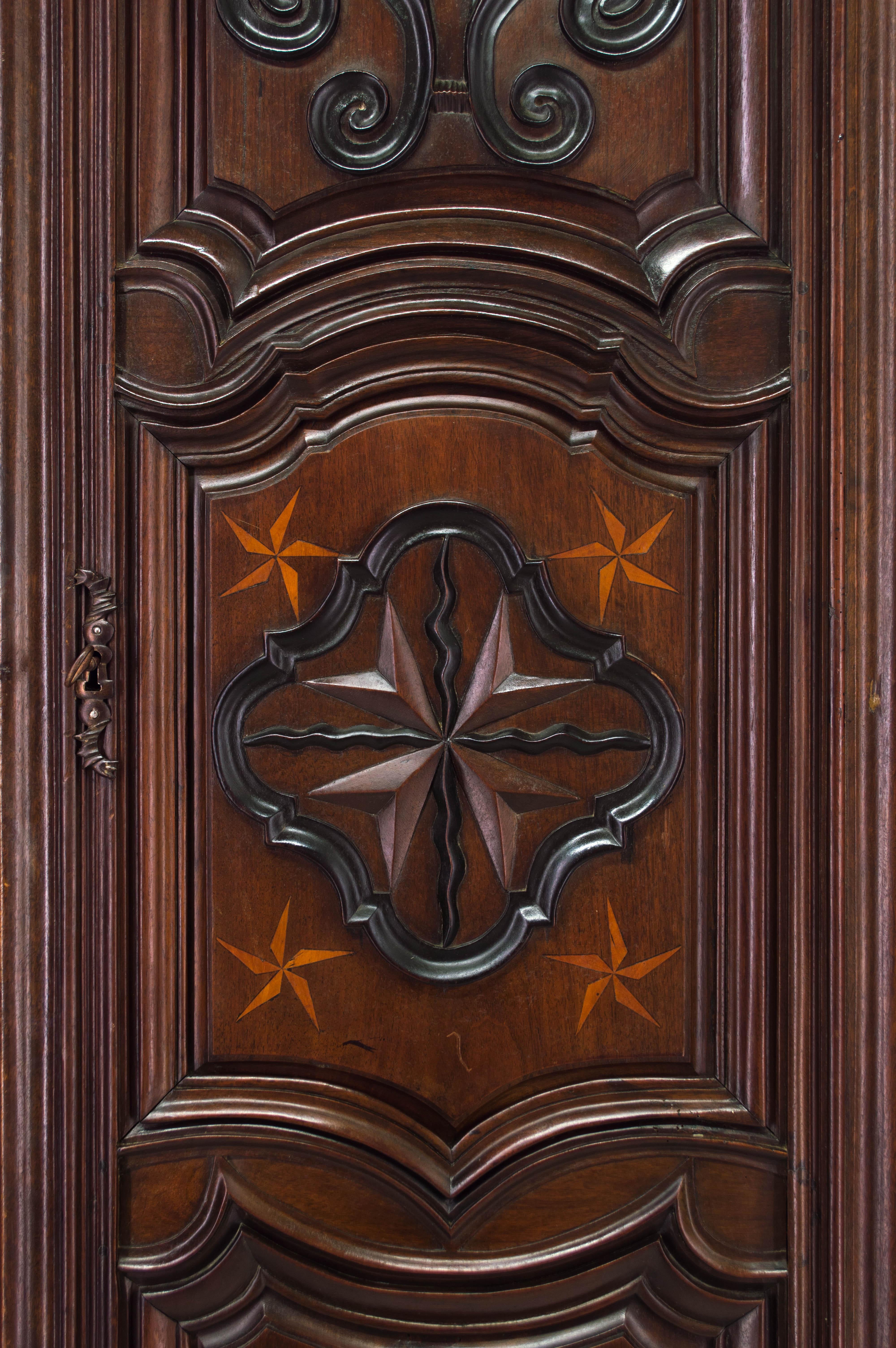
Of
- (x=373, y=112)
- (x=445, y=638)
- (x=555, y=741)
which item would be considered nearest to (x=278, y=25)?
(x=373, y=112)

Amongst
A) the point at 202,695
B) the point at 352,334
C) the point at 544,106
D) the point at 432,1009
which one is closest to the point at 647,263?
the point at 544,106

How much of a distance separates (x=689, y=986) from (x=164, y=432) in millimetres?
712

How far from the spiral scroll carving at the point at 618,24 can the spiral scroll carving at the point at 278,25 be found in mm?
214

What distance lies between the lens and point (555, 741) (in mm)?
734

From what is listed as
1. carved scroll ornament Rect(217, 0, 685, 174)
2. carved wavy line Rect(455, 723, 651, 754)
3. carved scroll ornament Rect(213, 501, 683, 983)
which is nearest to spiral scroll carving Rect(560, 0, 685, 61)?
carved scroll ornament Rect(217, 0, 685, 174)

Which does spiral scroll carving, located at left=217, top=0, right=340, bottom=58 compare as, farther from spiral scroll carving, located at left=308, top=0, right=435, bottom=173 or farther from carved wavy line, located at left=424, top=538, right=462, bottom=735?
carved wavy line, located at left=424, top=538, right=462, bottom=735

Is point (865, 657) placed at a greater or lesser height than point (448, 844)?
greater

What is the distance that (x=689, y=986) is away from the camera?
0.74m

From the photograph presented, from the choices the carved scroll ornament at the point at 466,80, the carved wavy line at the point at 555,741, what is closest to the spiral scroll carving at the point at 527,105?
the carved scroll ornament at the point at 466,80

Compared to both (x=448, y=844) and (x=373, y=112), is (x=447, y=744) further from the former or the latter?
(x=373, y=112)

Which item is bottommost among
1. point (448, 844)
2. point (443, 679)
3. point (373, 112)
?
point (448, 844)

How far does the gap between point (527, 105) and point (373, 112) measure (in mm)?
139

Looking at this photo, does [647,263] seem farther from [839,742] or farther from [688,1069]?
[688,1069]

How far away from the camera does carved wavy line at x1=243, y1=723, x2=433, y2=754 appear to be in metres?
0.74
